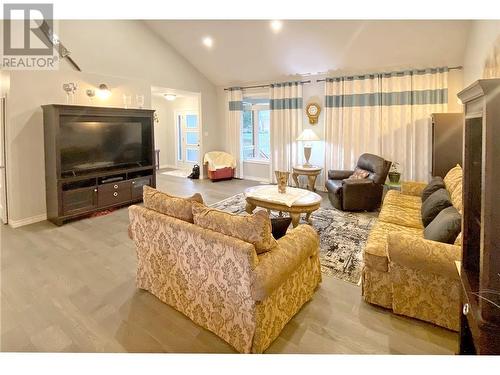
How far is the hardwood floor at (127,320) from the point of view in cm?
189

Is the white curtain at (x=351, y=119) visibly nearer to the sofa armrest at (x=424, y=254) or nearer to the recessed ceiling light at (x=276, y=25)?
the recessed ceiling light at (x=276, y=25)

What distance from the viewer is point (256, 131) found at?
25.3 feet

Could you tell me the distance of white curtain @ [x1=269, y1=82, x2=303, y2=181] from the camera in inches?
259

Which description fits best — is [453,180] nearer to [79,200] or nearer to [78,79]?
[79,200]

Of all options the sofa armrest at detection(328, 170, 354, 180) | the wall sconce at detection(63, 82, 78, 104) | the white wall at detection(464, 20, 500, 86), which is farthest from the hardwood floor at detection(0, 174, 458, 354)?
the sofa armrest at detection(328, 170, 354, 180)

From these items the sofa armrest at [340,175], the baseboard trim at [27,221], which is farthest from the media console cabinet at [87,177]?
the sofa armrest at [340,175]

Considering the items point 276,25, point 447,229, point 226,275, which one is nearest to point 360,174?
point 276,25

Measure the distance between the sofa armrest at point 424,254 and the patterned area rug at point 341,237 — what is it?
749 millimetres

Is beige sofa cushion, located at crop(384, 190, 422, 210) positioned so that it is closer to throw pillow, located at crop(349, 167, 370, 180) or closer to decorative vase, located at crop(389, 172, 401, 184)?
throw pillow, located at crop(349, 167, 370, 180)

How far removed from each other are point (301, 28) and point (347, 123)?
204 centimetres

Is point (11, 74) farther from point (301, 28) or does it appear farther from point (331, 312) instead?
point (331, 312)

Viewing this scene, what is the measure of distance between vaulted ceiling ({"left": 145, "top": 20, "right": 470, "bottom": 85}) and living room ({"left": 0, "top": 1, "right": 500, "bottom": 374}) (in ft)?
0.12
